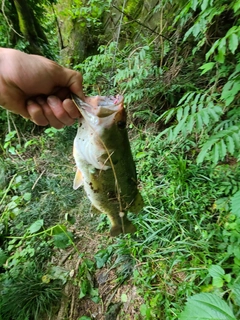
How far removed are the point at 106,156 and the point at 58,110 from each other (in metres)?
0.36

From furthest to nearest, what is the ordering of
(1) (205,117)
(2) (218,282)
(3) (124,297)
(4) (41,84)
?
(3) (124,297) → (1) (205,117) → (2) (218,282) → (4) (41,84)

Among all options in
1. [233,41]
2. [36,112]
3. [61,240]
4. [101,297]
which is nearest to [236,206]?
[233,41]

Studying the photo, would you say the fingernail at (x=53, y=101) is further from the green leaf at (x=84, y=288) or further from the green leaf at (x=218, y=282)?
the green leaf at (x=84, y=288)

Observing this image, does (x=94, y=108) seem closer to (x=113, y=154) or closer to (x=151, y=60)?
(x=113, y=154)

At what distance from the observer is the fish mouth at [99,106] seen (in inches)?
47.4

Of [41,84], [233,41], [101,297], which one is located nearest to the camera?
[41,84]

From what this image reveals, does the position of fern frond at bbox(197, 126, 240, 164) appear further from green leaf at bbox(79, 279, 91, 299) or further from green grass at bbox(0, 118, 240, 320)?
green leaf at bbox(79, 279, 91, 299)

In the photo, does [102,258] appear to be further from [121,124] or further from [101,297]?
[121,124]

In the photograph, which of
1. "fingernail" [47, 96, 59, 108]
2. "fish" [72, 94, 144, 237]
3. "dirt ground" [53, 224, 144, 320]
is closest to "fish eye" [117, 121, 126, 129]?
"fish" [72, 94, 144, 237]

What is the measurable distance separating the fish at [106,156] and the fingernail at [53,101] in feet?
0.38

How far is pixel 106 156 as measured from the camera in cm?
133

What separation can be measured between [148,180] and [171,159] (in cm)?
35

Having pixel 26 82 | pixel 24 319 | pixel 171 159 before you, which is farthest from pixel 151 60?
pixel 24 319

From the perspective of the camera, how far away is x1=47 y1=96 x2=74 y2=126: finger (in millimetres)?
1377
